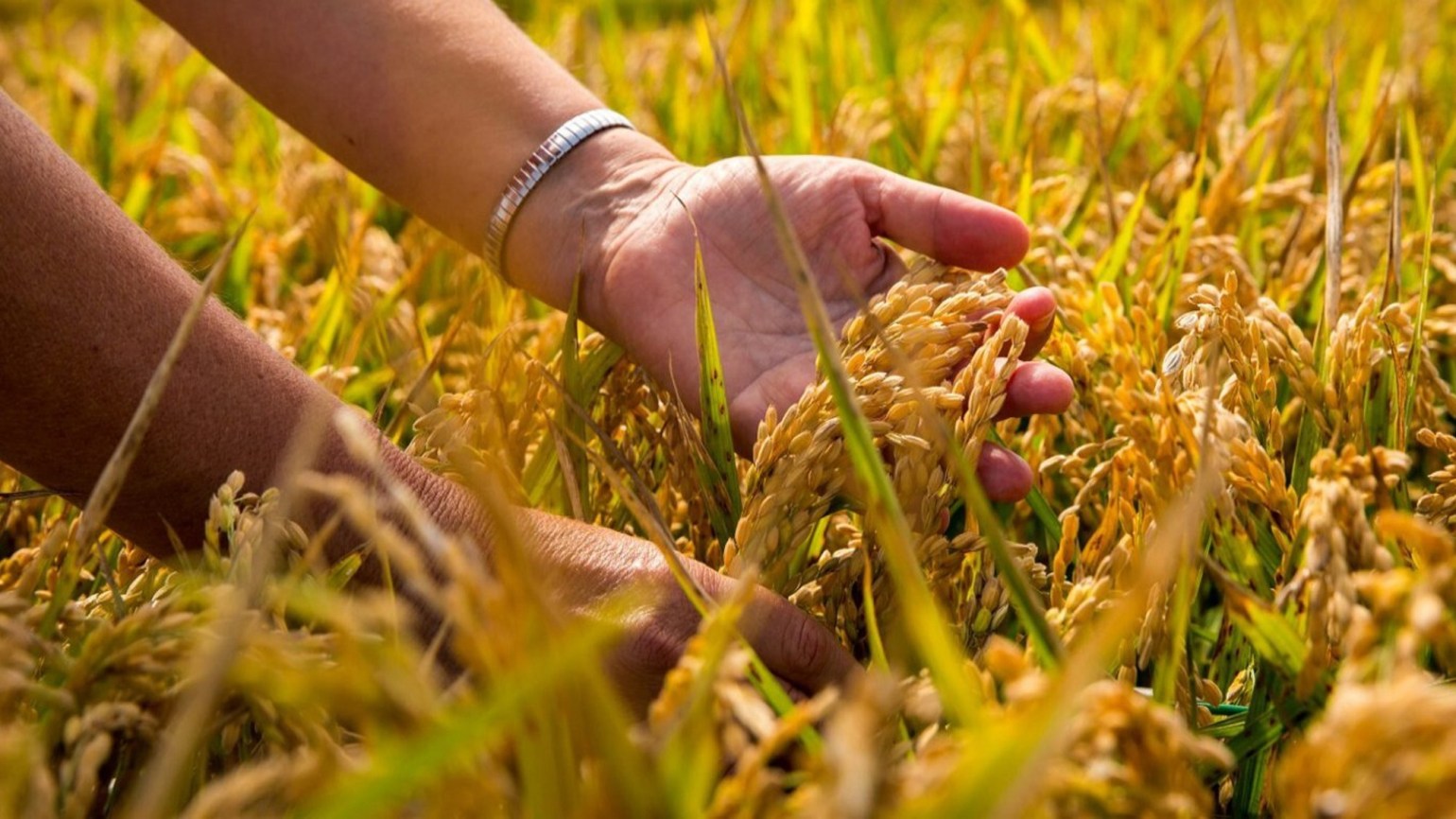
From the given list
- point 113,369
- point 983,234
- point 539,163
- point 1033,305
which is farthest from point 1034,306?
point 113,369

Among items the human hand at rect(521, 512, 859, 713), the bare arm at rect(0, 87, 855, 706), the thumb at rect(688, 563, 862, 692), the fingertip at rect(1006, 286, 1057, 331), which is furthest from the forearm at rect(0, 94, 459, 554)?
the fingertip at rect(1006, 286, 1057, 331)

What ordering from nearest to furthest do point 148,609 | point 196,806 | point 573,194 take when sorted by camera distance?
point 196,806 < point 148,609 < point 573,194

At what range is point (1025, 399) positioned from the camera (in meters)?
1.16

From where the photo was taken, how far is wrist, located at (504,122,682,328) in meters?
1.53

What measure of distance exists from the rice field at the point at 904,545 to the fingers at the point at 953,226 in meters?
0.04

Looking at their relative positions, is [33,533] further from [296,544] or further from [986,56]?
[986,56]

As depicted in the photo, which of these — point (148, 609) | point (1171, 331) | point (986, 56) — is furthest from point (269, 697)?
point (986, 56)

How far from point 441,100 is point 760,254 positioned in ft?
1.47

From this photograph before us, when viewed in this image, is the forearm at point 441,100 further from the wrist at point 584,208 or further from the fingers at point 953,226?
the fingers at point 953,226

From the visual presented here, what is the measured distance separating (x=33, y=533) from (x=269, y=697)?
692mm

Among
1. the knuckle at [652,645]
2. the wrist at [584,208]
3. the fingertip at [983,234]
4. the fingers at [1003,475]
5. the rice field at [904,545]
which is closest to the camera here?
the rice field at [904,545]

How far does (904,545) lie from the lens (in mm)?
716

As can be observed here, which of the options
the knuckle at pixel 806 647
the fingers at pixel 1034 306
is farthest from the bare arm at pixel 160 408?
the fingers at pixel 1034 306

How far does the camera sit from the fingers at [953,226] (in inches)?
52.5
